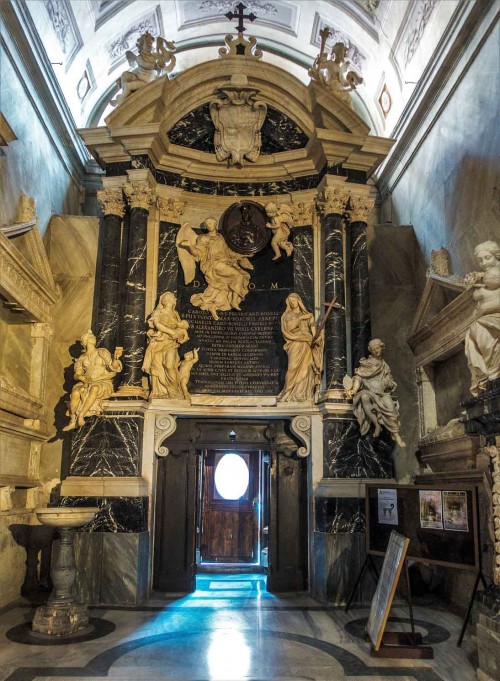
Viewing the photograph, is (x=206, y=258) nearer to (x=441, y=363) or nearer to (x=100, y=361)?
(x=100, y=361)

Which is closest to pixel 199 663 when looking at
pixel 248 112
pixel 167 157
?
pixel 167 157

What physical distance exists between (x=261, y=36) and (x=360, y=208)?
5341 millimetres

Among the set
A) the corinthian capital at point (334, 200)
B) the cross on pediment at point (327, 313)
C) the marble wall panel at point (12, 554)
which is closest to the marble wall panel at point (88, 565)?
the marble wall panel at point (12, 554)

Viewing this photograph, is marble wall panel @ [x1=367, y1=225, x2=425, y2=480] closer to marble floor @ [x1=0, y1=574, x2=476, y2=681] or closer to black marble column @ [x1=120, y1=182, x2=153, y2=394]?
marble floor @ [x1=0, y1=574, x2=476, y2=681]

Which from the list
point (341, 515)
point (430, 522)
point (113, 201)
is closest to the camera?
point (430, 522)

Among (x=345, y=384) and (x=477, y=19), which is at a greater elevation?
(x=477, y=19)

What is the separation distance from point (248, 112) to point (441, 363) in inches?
195

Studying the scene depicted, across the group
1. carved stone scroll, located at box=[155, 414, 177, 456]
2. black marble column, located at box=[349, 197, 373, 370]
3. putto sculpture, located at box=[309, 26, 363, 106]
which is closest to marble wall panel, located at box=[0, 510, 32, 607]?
carved stone scroll, located at box=[155, 414, 177, 456]

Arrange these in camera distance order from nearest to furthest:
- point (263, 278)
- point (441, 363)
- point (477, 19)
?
point (477, 19) → point (441, 363) → point (263, 278)

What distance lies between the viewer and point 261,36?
13.0m

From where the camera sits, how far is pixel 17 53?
28.3 feet

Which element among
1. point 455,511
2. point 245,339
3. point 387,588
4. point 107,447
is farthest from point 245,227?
point 387,588

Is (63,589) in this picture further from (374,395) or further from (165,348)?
(374,395)

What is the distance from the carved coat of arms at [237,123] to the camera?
1012 centimetres
